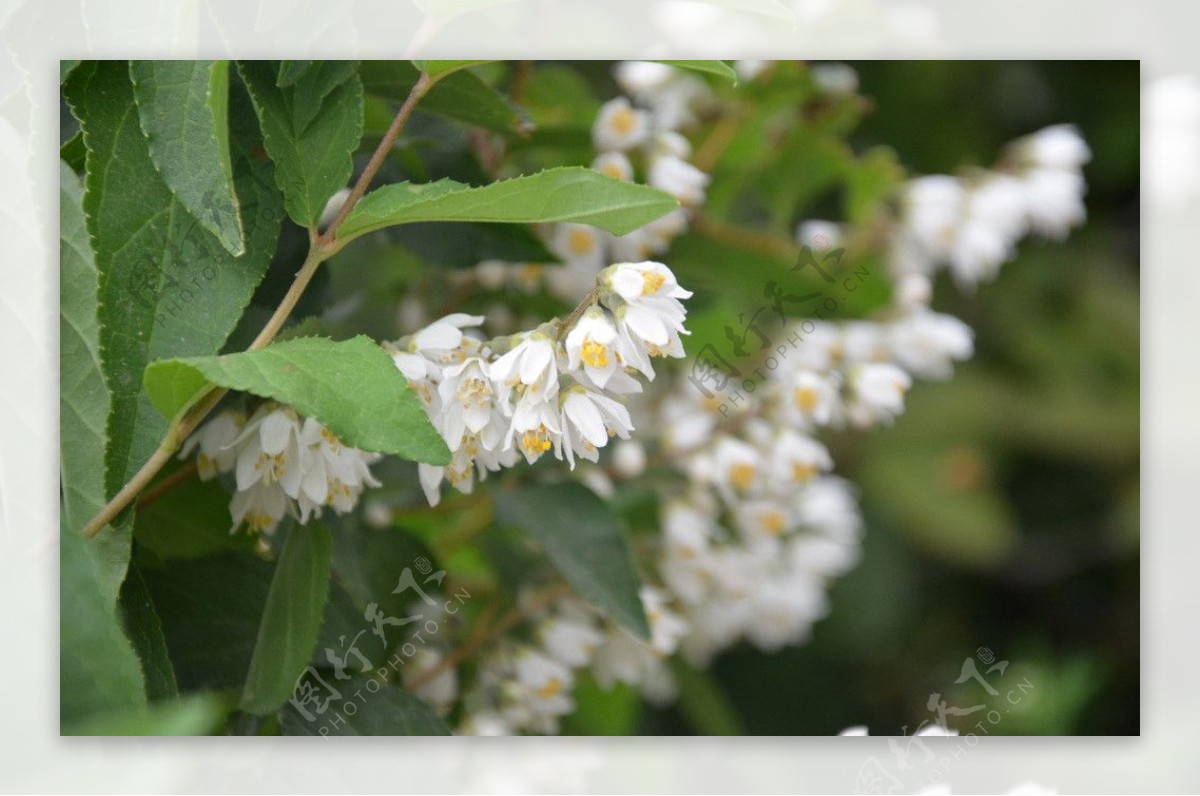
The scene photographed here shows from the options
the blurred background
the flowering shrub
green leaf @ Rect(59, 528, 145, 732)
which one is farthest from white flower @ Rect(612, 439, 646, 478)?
the blurred background

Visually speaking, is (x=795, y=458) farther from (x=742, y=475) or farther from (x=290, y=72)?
(x=290, y=72)

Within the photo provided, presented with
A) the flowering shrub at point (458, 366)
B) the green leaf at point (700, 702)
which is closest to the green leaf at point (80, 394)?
the flowering shrub at point (458, 366)

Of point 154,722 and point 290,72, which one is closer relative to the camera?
point 154,722

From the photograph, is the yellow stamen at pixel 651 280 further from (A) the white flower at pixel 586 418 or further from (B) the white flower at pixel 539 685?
(B) the white flower at pixel 539 685

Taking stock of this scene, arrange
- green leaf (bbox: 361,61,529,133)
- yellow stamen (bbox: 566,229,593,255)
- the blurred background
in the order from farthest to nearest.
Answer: the blurred background
yellow stamen (bbox: 566,229,593,255)
green leaf (bbox: 361,61,529,133)

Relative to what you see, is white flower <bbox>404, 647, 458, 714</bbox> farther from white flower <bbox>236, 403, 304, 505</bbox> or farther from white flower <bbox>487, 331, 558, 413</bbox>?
white flower <bbox>487, 331, 558, 413</bbox>

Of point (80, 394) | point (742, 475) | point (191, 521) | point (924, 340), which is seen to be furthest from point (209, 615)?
point (924, 340)

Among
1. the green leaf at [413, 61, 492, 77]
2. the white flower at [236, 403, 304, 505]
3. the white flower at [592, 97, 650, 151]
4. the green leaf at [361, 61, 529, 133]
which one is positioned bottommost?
the white flower at [236, 403, 304, 505]
